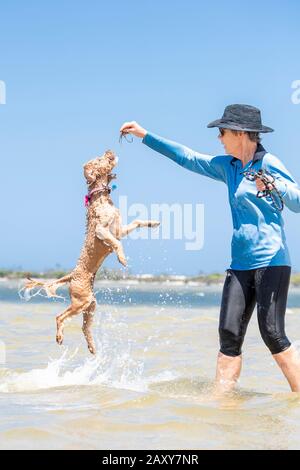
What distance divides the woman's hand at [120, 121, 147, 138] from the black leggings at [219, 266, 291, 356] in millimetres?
1421

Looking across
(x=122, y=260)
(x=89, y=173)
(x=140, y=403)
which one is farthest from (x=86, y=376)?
(x=89, y=173)

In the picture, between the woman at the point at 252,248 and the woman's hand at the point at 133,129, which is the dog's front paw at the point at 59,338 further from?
the woman's hand at the point at 133,129

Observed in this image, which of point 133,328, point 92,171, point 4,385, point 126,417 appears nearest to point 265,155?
point 92,171

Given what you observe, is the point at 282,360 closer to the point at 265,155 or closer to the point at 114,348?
the point at 265,155

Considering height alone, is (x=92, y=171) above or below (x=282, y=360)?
above

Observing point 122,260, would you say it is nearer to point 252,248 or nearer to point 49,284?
point 49,284

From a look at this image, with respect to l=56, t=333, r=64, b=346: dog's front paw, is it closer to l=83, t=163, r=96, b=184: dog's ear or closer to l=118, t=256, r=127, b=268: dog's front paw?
l=118, t=256, r=127, b=268: dog's front paw

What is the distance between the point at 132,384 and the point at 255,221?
218cm

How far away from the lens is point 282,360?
5922mm

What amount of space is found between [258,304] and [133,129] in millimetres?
1854

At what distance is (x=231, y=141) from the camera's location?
614cm

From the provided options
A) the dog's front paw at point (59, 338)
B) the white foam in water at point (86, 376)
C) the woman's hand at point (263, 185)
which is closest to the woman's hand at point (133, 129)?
the woman's hand at point (263, 185)

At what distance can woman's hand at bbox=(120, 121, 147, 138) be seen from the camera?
637 centimetres
